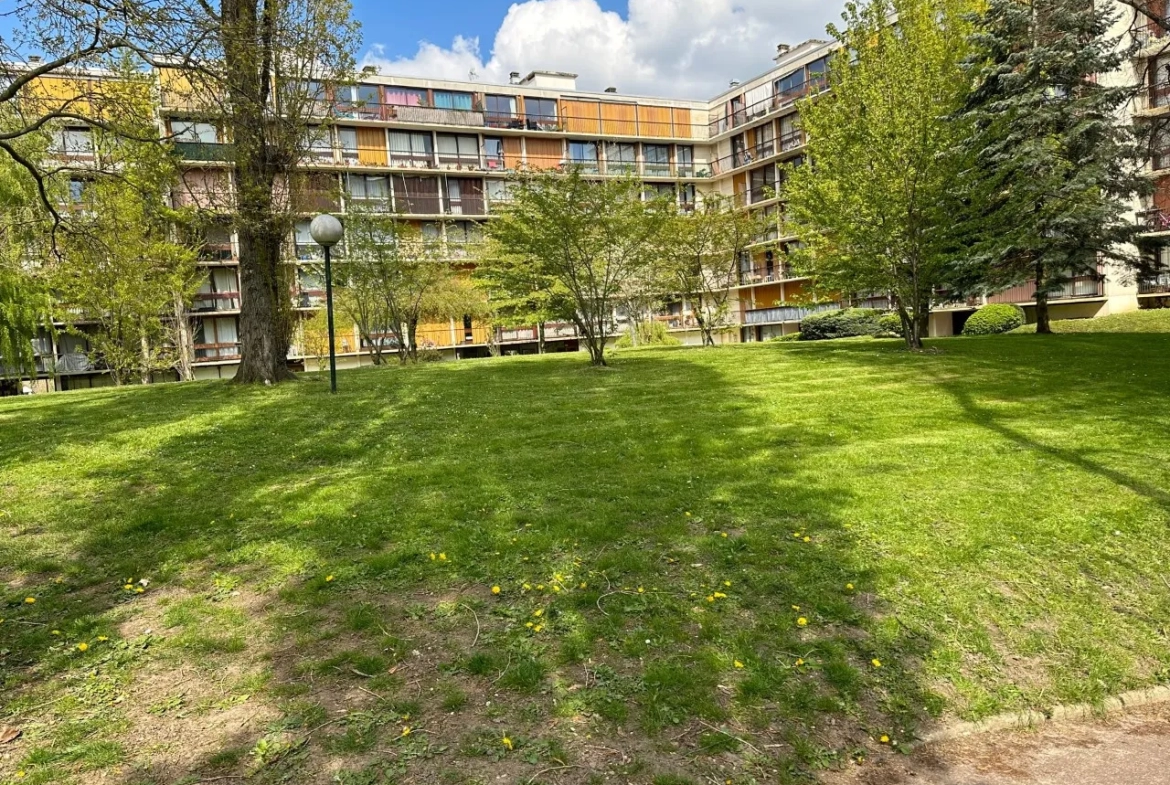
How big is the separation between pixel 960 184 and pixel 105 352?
28244 mm

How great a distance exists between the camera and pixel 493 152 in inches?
1811

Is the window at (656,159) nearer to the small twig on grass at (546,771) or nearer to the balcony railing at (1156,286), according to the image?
the balcony railing at (1156,286)

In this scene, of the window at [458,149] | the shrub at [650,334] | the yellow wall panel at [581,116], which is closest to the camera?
the shrub at [650,334]

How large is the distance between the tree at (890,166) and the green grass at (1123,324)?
9.14 meters

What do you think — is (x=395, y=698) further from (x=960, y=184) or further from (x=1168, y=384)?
(x=960, y=184)

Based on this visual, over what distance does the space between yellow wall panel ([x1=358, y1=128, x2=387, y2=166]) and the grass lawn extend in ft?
121

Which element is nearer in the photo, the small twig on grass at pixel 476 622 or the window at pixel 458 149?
the small twig on grass at pixel 476 622

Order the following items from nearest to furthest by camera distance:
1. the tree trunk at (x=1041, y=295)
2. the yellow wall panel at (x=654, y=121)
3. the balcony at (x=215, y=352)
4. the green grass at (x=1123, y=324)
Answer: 1. the tree trunk at (x=1041, y=295)
2. the green grass at (x=1123, y=324)
3. the balcony at (x=215, y=352)
4. the yellow wall panel at (x=654, y=121)

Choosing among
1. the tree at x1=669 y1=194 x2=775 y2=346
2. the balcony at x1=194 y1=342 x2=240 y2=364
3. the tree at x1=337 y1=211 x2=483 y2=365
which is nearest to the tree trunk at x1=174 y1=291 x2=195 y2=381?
the tree at x1=337 y1=211 x2=483 y2=365

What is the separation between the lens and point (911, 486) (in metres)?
6.59

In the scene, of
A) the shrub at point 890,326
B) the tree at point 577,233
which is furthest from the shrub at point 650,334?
the tree at point 577,233

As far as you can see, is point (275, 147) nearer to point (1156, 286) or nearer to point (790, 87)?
point (1156, 286)

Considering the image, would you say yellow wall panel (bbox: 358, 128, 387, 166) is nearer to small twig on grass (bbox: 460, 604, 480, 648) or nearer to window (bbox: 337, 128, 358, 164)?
window (bbox: 337, 128, 358, 164)

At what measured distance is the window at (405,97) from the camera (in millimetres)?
43062
